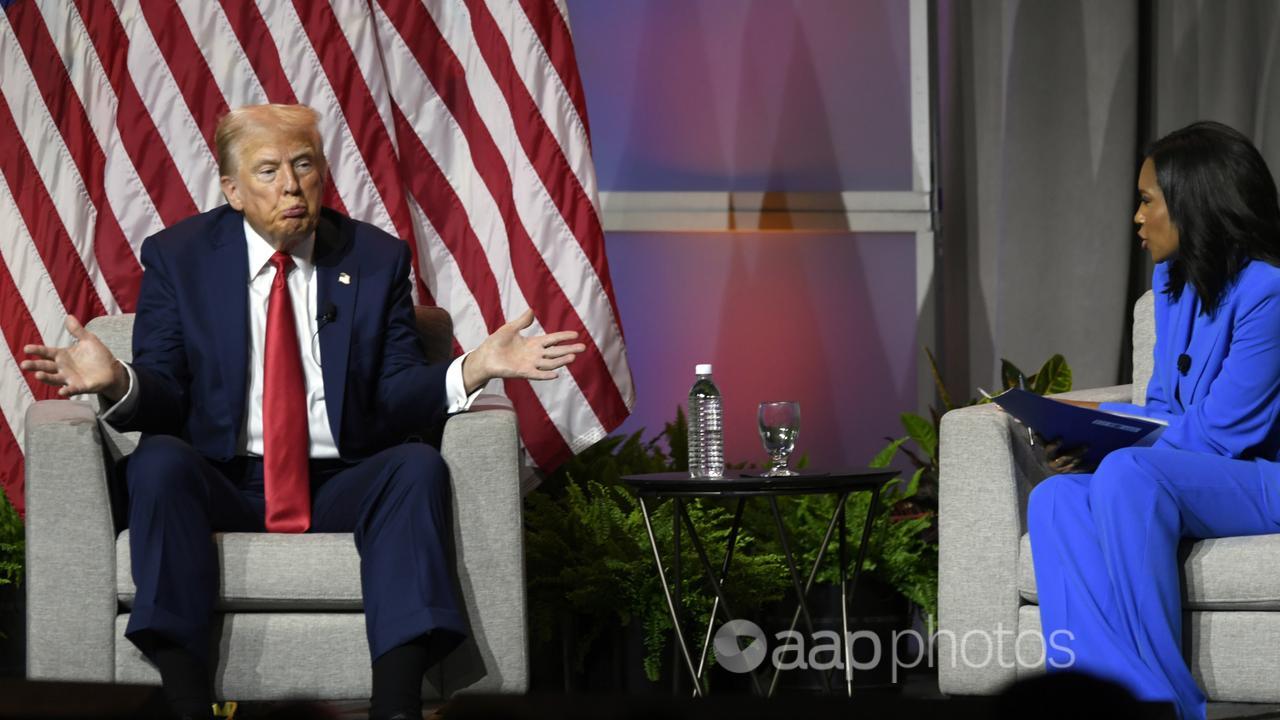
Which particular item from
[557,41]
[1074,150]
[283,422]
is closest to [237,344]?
[283,422]

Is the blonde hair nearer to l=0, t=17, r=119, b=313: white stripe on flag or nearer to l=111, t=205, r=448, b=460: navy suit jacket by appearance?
l=111, t=205, r=448, b=460: navy suit jacket

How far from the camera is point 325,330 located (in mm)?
2898

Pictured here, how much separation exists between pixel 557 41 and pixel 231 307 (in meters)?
1.21

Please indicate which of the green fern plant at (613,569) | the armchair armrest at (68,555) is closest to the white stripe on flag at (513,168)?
the green fern plant at (613,569)

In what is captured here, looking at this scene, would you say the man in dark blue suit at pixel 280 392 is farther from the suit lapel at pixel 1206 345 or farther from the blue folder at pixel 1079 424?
the suit lapel at pixel 1206 345

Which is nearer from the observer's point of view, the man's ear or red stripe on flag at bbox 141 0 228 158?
the man's ear

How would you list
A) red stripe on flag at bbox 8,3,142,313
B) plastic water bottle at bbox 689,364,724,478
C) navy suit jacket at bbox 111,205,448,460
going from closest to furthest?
navy suit jacket at bbox 111,205,448,460
plastic water bottle at bbox 689,364,724,478
red stripe on flag at bbox 8,3,142,313

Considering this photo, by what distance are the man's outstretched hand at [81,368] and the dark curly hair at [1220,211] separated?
6.66ft

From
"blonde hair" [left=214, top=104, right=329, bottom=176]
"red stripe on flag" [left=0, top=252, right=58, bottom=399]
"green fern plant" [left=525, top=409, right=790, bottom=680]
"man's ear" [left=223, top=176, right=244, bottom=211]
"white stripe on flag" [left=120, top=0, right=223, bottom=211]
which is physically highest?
"white stripe on flag" [left=120, top=0, right=223, bottom=211]

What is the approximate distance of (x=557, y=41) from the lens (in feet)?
12.0

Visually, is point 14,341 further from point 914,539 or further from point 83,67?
point 914,539

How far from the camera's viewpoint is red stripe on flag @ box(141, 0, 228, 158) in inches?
143

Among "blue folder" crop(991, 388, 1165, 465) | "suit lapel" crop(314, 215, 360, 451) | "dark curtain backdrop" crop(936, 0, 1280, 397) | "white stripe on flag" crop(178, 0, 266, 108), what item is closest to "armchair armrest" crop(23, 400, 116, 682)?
"suit lapel" crop(314, 215, 360, 451)

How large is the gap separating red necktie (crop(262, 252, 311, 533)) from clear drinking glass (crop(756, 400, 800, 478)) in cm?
94
